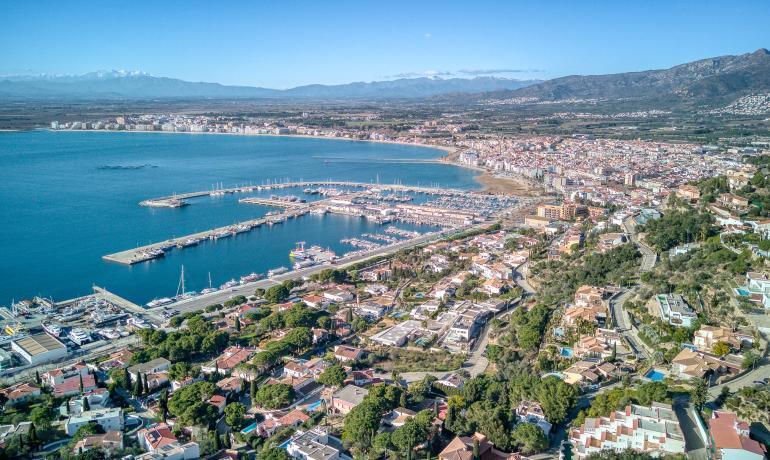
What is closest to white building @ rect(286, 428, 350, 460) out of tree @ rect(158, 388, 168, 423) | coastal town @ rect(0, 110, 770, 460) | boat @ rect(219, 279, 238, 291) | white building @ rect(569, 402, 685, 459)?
coastal town @ rect(0, 110, 770, 460)

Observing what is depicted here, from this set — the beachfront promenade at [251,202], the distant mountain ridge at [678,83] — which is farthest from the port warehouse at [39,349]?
the distant mountain ridge at [678,83]

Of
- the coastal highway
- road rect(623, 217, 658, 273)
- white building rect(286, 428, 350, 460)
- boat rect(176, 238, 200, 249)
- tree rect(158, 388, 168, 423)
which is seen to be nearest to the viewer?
white building rect(286, 428, 350, 460)

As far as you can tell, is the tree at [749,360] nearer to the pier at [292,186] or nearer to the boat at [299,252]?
the boat at [299,252]

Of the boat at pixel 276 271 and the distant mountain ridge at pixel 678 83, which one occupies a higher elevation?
the distant mountain ridge at pixel 678 83

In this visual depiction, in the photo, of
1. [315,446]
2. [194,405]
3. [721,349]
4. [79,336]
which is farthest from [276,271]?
[721,349]

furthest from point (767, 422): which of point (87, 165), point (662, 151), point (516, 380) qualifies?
point (87, 165)

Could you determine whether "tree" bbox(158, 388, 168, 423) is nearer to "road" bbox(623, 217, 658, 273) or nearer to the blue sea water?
the blue sea water

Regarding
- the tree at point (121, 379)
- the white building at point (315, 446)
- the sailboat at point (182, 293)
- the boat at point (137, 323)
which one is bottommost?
the sailboat at point (182, 293)
